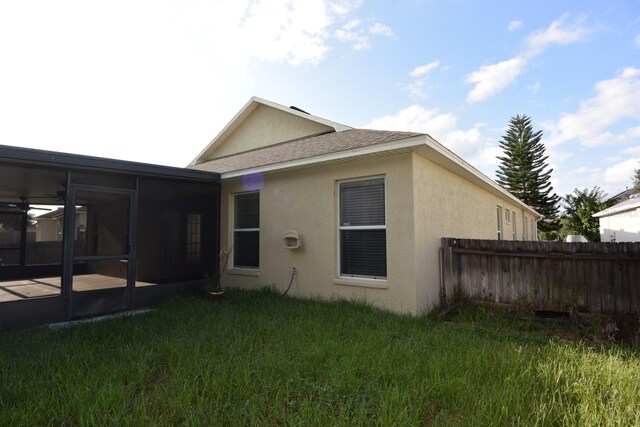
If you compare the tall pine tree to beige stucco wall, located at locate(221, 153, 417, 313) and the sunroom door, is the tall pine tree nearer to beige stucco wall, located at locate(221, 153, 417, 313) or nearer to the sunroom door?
beige stucco wall, located at locate(221, 153, 417, 313)

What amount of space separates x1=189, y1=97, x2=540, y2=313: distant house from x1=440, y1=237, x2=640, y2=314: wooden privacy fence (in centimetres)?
51

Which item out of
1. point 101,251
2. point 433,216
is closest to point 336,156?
point 433,216

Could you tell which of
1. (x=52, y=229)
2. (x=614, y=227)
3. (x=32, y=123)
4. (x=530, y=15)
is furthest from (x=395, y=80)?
(x=614, y=227)

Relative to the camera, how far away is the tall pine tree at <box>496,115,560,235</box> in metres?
30.8

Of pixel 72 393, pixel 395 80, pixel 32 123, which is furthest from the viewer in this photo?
pixel 395 80

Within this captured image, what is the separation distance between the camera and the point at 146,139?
9.56 meters

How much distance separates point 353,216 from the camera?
6031mm

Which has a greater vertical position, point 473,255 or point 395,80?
point 395,80

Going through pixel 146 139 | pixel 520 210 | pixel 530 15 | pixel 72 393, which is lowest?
pixel 72 393

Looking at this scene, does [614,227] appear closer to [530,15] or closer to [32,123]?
[530,15]

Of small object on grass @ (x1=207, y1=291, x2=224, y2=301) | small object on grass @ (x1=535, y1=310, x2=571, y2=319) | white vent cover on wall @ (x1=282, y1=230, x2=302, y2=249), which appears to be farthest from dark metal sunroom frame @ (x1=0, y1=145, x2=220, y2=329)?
small object on grass @ (x1=535, y1=310, x2=571, y2=319)

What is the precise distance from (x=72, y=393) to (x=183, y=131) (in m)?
9.56

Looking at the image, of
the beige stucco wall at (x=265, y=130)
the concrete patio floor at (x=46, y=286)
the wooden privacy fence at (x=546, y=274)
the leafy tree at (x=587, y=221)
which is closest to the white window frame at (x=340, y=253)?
the wooden privacy fence at (x=546, y=274)

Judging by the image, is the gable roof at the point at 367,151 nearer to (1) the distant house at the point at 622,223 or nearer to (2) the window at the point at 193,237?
(2) the window at the point at 193,237
